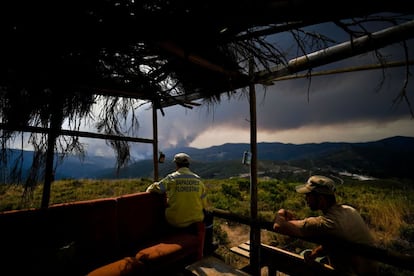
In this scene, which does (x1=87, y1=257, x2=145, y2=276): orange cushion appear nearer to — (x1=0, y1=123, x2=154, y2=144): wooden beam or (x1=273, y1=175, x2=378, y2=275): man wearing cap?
(x1=273, y1=175, x2=378, y2=275): man wearing cap

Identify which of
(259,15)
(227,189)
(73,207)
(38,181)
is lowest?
(227,189)

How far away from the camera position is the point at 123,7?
1.65 m

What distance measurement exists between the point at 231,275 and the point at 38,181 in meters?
3.12

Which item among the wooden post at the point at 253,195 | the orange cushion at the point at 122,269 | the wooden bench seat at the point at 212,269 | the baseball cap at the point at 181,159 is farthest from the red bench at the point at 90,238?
the wooden post at the point at 253,195

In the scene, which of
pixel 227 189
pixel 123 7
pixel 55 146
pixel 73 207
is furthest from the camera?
pixel 227 189

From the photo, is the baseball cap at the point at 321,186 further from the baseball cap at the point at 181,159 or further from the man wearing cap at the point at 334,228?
the baseball cap at the point at 181,159

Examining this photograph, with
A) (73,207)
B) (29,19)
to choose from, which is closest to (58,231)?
(73,207)

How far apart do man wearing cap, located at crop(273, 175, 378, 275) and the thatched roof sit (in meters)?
1.70

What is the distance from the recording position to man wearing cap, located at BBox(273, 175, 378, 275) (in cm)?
251

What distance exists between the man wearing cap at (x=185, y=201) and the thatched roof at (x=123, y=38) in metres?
1.75

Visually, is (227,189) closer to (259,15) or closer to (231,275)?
(231,275)

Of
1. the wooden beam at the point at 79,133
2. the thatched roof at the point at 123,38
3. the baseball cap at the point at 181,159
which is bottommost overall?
the baseball cap at the point at 181,159

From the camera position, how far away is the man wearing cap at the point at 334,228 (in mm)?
2508

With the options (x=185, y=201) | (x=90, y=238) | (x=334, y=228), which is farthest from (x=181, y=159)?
(x=334, y=228)
